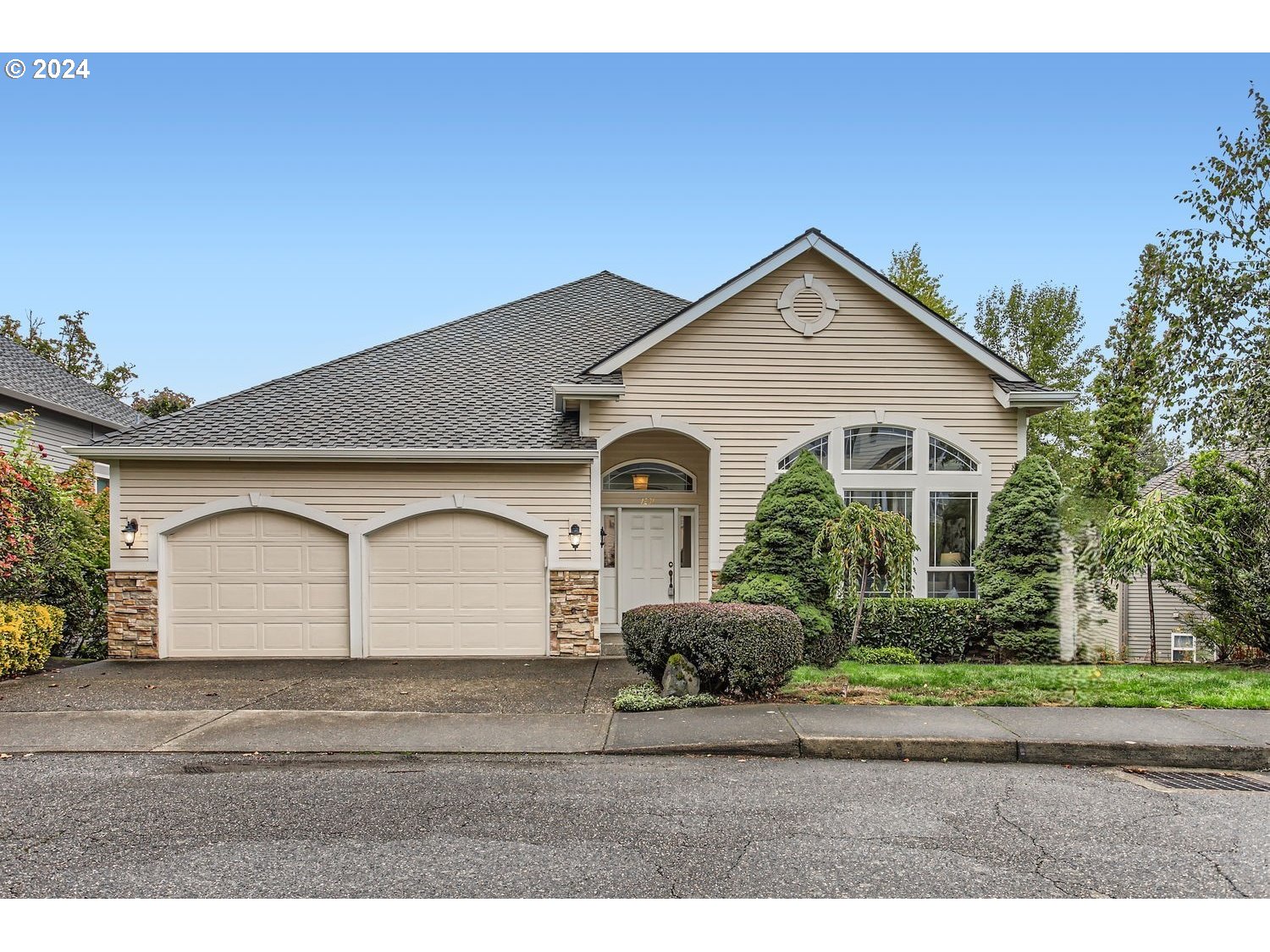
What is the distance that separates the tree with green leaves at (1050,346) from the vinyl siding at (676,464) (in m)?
17.0

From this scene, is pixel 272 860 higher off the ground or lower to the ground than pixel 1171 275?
lower

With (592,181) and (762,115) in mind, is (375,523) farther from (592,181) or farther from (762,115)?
(592,181)

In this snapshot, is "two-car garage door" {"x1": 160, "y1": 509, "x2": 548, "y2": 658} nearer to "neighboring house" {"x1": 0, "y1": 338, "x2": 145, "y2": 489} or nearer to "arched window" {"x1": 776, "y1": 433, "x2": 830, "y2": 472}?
"arched window" {"x1": 776, "y1": 433, "x2": 830, "y2": 472}

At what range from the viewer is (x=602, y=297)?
16812 millimetres

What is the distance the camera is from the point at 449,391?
1317 centimetres

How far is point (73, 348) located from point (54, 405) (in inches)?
747

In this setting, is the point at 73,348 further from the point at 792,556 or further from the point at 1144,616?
the point at 1144,616

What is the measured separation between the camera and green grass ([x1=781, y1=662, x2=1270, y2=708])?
300 inches

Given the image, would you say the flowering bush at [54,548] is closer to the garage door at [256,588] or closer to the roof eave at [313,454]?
the roof eave at [313,454]

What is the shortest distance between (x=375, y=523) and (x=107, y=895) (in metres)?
8.06

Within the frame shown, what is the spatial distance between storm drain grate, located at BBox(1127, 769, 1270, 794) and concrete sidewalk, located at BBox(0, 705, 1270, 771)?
0.20 meters

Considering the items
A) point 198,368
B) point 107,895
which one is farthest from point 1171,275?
point 198,368

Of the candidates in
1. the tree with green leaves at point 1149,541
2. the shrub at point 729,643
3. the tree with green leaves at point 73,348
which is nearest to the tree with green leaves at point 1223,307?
the tree with green leaves at point 1149,541

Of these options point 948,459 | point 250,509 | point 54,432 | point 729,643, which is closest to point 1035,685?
point 729,643
